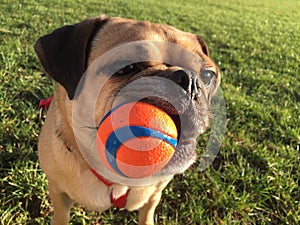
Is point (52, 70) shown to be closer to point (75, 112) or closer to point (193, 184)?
point (75, 112)

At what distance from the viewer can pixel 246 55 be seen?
834cm

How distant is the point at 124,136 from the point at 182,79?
0.49m

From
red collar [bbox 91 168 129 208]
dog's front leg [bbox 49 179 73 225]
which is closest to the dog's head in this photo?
red collar [bbox 91 168 129 208]

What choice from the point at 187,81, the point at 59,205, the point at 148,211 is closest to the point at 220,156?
the point at 148,211

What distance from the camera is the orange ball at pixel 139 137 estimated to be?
1.77m

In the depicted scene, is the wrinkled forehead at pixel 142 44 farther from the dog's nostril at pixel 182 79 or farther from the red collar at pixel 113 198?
the red collar at pixel 113 198

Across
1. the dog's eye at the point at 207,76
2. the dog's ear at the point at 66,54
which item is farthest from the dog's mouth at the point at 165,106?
the dog's eye at the point at 207,76

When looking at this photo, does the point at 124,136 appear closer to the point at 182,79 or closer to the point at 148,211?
the point at 182,79

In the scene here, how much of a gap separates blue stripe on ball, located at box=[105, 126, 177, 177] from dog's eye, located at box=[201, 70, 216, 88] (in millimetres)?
923

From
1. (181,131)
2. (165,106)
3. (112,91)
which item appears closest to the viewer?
(165,106)

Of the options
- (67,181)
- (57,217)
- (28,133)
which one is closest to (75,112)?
(67,181)

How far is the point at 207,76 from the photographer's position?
270 cm

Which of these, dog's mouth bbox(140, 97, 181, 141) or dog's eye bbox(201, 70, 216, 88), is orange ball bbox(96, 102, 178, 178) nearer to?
dog's mouth bbox(140, 97, 181, 141)

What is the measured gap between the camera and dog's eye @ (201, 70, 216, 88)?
267 centimetres
